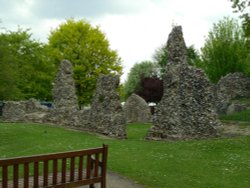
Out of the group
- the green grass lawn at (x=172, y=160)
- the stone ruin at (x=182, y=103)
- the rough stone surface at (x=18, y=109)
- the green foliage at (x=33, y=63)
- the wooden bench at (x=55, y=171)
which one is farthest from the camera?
the green foliage at (x=33, y=63)

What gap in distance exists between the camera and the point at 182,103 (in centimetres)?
2194

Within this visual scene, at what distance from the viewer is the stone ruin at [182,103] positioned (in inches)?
837

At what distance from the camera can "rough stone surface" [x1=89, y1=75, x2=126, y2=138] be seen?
23.5 m

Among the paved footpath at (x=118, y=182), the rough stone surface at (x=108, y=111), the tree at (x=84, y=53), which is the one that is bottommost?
the paved footpath at (x=118, y=182)

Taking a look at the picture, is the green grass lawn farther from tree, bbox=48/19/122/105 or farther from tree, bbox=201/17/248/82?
tree, bbox=201/17/248/82

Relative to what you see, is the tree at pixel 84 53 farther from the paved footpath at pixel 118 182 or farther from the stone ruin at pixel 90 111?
the paved footpath at pixel 118 182

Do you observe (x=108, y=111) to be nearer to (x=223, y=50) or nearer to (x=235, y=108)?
(x=235, y=108)

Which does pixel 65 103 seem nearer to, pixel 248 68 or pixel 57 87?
pixel 57 87

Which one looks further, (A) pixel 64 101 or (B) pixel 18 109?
(B) pixel 18 109

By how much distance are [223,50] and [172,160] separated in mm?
40486

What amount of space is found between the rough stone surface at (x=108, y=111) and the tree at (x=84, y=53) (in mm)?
23120

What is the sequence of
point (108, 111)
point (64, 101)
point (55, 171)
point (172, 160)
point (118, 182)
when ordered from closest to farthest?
point (55, 171) < point (118, 182) < point (172, 160) < point (108, 111) < point (64, 101)

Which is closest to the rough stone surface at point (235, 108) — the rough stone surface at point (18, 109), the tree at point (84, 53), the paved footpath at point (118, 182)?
the rough stone surface at point (18, 109)

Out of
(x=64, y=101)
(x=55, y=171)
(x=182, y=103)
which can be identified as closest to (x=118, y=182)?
(x=55, y=171)
